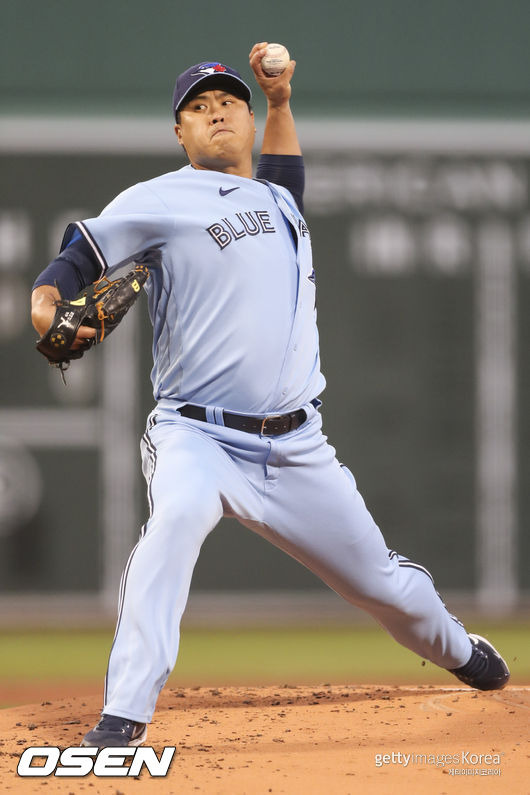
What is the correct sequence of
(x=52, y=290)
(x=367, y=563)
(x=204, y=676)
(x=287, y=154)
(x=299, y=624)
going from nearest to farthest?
(x=52, y=290) → (x=367, y=563) → (x=287, y=154) → (x=204, y=676) → (x=299, y=624)

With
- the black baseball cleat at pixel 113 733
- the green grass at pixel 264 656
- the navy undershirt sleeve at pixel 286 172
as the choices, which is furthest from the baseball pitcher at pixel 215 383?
the green grass at pixel 264 656

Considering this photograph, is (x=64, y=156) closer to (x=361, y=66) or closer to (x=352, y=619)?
(x=361, y=66)

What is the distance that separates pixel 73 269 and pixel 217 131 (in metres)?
0.60

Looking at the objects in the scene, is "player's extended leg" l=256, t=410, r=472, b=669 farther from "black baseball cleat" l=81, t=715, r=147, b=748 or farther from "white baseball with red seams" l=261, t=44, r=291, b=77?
"white baseball with red seams" l=261, t=44, r=291, b=77

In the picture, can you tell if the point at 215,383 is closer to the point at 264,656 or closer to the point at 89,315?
the point at 89,315

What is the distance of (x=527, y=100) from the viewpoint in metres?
6.57

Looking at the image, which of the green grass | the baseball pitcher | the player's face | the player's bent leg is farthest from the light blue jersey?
the green grass

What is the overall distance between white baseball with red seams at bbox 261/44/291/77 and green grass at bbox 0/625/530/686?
256cm

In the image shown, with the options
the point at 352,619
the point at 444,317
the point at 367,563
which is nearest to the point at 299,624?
the point at 352,619

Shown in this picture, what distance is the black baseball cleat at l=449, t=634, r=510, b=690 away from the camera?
3.32m

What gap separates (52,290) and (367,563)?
3.61 feet

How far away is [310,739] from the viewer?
2914 millimetres

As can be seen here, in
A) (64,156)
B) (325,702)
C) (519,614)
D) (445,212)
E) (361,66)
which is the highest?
(361,66)

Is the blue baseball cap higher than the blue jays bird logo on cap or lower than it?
lower
